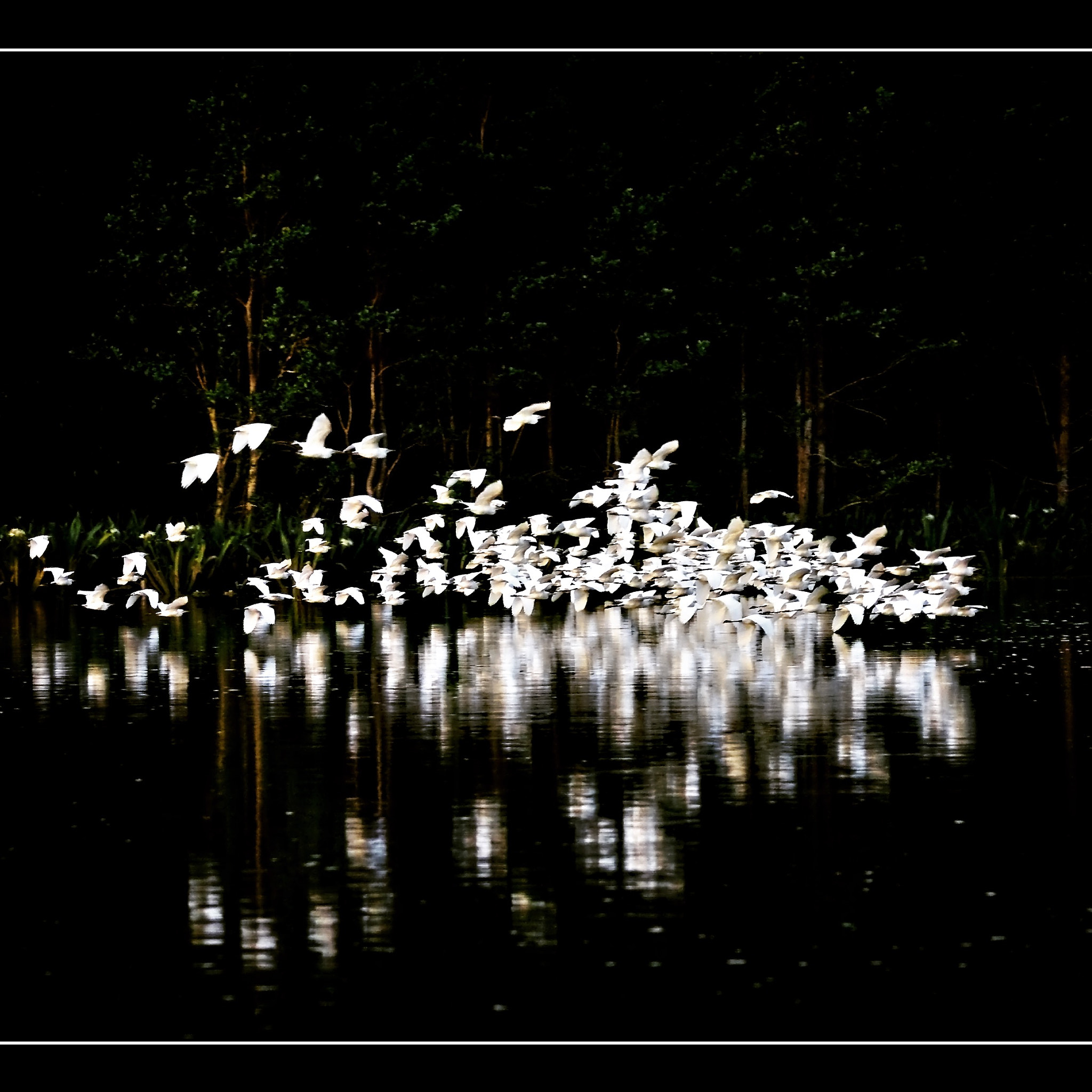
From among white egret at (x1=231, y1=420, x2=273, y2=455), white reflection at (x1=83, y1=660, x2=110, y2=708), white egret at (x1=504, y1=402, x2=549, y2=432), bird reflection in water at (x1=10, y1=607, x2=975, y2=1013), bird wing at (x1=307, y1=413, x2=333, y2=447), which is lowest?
bird reflection in water at (x1=10, y1=607, x2=975, y2=1013)

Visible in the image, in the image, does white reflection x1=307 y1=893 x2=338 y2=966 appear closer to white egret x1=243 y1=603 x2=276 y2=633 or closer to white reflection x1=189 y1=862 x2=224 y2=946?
white reflection x1=189 y1=862 x2=224 y2=946

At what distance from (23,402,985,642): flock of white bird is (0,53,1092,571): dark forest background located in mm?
10403

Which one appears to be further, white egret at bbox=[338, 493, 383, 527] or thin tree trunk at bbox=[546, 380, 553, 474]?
thin tree trunk at bbox=[546, 380, 553, 474]

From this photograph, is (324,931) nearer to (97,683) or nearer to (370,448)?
(97,683)

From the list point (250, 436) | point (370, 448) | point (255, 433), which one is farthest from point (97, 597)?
point (255, 433)

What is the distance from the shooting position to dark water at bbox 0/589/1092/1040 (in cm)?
490

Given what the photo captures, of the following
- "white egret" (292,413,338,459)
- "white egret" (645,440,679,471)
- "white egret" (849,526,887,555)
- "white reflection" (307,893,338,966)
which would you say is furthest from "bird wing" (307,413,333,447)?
"white reflection" (307,893,338,966)

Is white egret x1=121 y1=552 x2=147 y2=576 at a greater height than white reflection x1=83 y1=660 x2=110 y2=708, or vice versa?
white egret x1=121 y1=552 x2=147 y2=576

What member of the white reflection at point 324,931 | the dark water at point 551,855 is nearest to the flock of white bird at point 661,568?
the dark water at point 551,855

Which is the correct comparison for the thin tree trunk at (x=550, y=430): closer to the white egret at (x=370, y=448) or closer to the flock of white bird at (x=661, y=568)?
the flock of white bird at (x=661, y=568)

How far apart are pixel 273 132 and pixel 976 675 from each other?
20.5 m

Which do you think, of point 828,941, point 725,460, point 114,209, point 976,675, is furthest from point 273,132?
point 828,941

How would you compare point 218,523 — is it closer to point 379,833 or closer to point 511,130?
point 511,130

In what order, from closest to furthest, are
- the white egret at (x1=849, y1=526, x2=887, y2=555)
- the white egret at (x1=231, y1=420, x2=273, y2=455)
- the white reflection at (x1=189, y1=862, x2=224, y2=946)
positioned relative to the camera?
the white reflection at (x1=189, y1=862, x2=224, y2=946) < the white egret at (x1=231, y1=420, x2=273, y2=455) < the white egret at (x1=849, y1=526, x2=887, y2=555)
